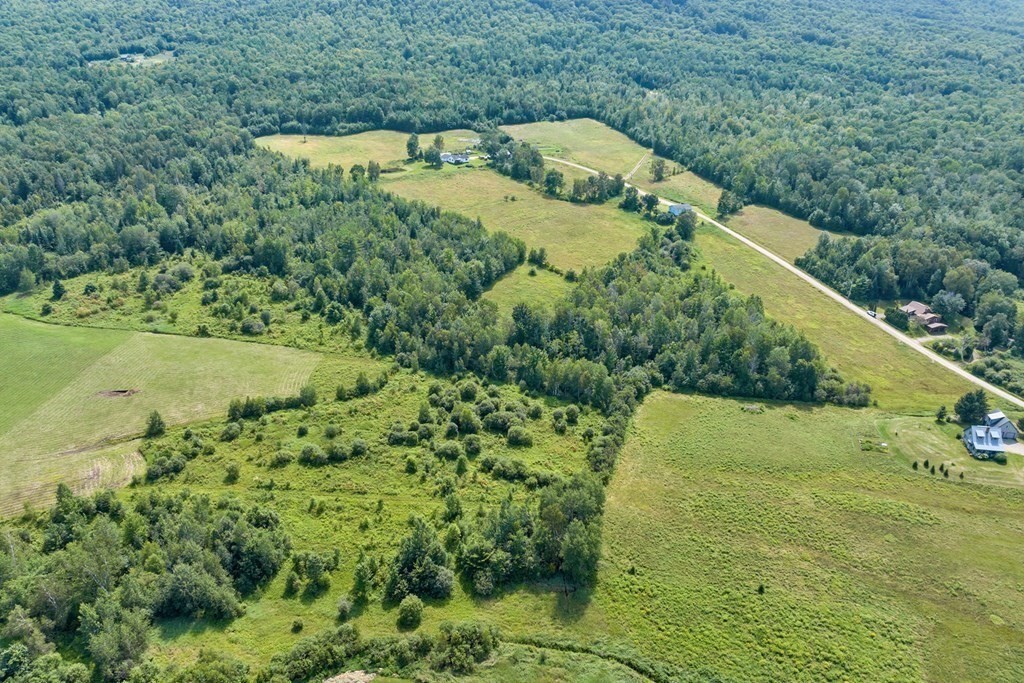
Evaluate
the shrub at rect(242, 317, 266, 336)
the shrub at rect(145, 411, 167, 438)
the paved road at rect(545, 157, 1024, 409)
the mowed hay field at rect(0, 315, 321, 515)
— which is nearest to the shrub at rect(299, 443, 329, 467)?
the mowed hay field at rect(0, 315, 321, 515)

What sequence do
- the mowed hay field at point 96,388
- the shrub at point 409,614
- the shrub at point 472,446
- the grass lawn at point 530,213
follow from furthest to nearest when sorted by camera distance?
the grass lawn at point 530,213
the shrub at point 472,446
the mowed hay field at point 96,388
the shrub at point 409,614

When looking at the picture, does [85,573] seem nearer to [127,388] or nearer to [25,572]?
[25,572]

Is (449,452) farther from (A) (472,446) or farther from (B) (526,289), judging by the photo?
(B) (526,289)

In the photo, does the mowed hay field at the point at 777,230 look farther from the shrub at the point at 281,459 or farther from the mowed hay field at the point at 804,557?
the shrub at the point at 281,459

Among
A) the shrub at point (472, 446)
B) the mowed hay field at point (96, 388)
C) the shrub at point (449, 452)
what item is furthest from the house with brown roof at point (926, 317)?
the mowed hay field at point (96, 388)

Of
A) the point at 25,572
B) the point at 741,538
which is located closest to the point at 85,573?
the point at 25,572

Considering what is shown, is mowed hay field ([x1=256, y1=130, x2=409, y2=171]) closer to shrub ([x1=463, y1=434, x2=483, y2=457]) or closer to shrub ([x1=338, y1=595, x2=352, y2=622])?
shrub ([x1=463, y1=434, x2=483, y2=457])
